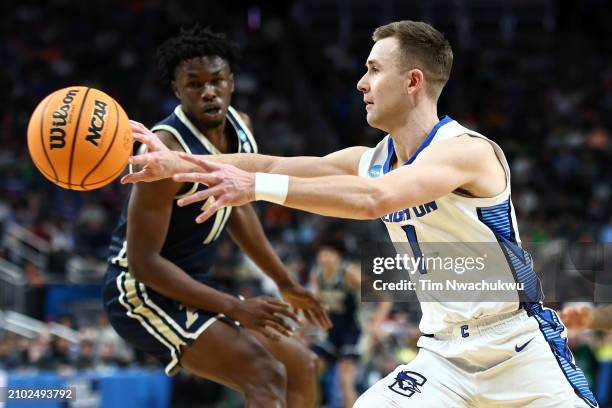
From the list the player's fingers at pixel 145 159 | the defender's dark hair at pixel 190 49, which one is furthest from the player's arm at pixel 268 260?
the player's fingers at pixel 145 159

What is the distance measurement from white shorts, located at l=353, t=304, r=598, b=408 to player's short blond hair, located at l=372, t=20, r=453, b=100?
108 cm

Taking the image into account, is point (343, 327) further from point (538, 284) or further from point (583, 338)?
point (538, 284)

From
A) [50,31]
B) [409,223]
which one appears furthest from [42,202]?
[409,223]

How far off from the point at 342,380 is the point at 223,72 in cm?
535

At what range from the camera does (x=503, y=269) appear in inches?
154

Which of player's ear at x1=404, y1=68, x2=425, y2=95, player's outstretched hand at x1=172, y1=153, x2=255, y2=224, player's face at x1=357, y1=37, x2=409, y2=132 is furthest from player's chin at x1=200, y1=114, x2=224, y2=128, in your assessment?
player's outstretched hand at x1=172, y1=153, x2=255, y2=224

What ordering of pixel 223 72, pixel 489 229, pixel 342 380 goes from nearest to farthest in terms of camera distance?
pixel 489 229 < pixel 223 72 < pixel 342 380

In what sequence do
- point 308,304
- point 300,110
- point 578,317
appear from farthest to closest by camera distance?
point 300,110 < point 308,304 < point 578,317

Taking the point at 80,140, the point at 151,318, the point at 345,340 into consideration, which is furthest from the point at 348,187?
the point at 345,340

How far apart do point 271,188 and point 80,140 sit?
981mm

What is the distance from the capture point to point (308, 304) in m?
5.29

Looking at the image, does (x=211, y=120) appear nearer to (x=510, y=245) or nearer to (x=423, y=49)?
(x=423, y=49)

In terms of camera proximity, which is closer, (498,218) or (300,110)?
(498,218)

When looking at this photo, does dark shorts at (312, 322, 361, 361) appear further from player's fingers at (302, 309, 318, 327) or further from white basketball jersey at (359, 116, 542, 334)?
white basketball jersey at (359, 116, 542, 334)
